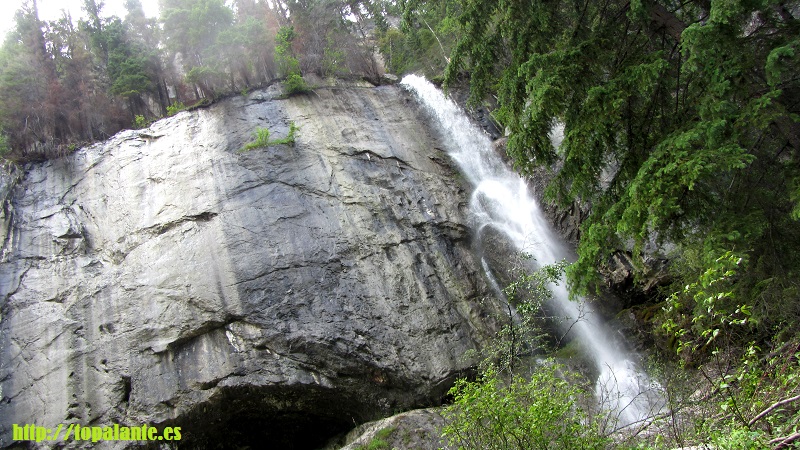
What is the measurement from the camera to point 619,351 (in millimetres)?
12156

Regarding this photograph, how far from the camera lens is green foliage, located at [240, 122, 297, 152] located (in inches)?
579

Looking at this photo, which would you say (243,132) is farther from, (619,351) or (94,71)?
(619,351)

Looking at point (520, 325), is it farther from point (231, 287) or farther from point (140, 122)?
point (140, 122)

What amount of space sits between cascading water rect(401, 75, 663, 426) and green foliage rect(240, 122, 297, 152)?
4.48 metres

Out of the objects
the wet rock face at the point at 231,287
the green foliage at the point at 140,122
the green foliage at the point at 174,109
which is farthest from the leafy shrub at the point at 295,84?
the green foliage at the point at 140,122

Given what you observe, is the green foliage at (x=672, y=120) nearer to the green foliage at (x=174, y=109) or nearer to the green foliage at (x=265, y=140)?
the green foliage at (x=265, y=140)

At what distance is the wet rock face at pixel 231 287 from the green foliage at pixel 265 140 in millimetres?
191

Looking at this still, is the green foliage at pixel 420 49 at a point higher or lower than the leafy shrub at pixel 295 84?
higher

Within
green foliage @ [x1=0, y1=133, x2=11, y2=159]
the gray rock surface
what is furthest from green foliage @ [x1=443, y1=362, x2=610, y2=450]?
green foliage @ [x1=0, y1=133, x2=11, y2=159]

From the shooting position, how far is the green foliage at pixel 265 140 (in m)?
14.7

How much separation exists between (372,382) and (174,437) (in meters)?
4.05

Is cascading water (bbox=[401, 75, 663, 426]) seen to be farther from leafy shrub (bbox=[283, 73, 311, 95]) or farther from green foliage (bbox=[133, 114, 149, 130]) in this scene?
green foliage (bbox=[133, 114, 149, 130])

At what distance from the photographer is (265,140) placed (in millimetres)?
14781

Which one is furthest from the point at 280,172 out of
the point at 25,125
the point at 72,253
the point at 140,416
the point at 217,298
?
the point at 25,125
